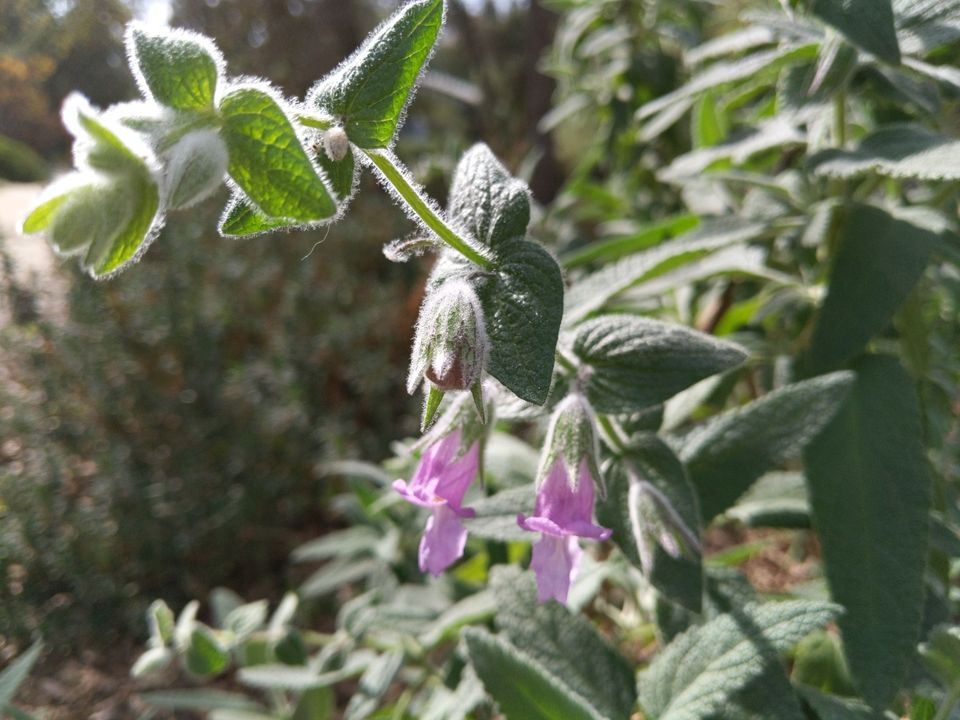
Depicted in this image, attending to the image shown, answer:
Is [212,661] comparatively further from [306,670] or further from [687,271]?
[687,271]

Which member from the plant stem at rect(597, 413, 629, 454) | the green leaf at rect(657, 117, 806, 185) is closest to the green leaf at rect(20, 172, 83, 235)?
the plant stem at rect(597, 413, 629, 454)

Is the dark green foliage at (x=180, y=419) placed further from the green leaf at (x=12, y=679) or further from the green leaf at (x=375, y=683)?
the green leaf at (x=375, y=683)

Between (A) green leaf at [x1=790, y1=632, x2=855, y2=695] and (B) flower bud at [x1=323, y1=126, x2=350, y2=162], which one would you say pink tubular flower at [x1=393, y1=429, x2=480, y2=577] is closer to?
(B) flower bud at [x1=323, y1=126, x2=350, y2=162]

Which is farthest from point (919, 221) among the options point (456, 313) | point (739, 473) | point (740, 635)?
point (456, 313)

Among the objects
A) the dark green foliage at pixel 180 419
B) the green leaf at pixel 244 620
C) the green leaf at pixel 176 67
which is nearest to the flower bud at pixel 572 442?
the green leaf at pixel 176 67

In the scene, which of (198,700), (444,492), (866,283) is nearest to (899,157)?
(866,283)

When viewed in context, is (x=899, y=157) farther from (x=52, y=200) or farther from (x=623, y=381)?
(x=52, y=200)
